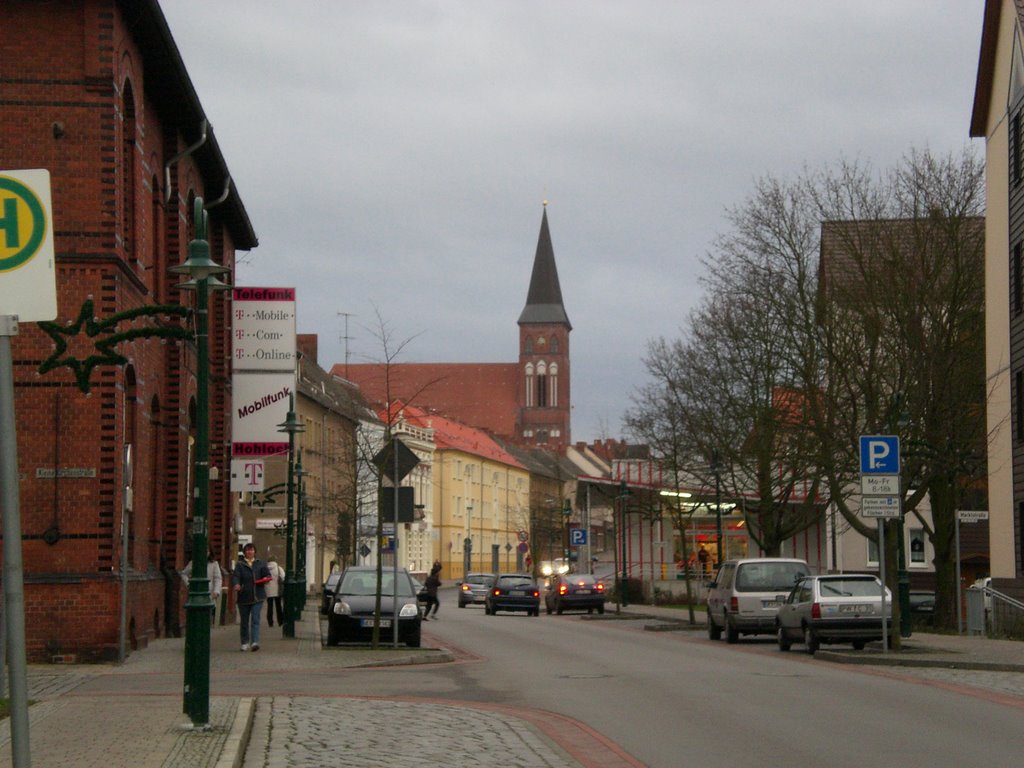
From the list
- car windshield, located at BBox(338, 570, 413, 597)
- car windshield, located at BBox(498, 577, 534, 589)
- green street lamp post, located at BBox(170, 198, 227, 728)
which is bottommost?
car windshield, located at BBox(498, 577, 534, 589)

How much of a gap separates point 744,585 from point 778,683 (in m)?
11.3

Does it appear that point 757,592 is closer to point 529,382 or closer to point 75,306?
point 75,306

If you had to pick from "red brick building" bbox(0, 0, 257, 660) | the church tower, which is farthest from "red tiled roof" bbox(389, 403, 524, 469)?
"red brick building" bbox(0, 0, 257, 660)

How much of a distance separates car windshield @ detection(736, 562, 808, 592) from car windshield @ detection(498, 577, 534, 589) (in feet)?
78.0

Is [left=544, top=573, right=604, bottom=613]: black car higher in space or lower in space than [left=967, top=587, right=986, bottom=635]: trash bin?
lower

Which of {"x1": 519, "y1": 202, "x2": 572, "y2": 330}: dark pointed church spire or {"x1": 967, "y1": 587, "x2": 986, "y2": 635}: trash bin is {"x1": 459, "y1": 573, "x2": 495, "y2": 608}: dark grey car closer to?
{"x1": 967, "y1": 587, "x2": 986, "y2": 635}: trash bin

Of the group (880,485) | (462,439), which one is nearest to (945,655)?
(880,485)

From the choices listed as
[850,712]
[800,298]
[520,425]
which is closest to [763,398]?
[800,298]

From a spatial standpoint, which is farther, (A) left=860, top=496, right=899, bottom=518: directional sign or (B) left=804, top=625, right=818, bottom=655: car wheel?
(B) left=804, top=625, right=818, bottom=655: car wheel

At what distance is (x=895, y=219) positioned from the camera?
3866 cm

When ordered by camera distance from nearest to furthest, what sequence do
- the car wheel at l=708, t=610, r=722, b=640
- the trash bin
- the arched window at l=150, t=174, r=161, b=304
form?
the arched window at l=150, t=174, r=161, b=304, the car wheel at l=708, t=610, r=722, b=640, the trash bin

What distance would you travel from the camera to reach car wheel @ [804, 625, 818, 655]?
25422 millimetres

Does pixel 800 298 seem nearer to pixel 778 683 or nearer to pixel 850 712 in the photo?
pixel 778 683

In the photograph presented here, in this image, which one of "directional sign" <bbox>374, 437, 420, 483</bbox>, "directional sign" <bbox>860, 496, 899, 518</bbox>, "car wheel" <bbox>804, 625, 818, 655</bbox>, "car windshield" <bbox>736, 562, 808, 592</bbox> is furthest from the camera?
"car windshield" <bbox>736, 562, 808, 592</bbox>
